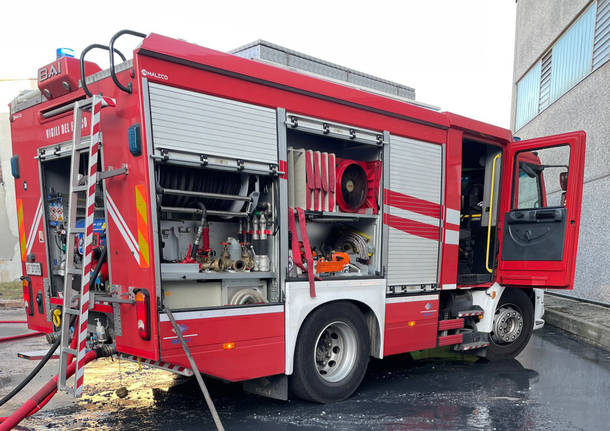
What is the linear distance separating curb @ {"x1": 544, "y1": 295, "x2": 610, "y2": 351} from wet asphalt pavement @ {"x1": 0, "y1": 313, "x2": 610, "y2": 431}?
1299 mm

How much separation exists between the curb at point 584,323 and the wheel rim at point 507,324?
1.81m

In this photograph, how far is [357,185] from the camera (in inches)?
202

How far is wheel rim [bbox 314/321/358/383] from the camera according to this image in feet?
15.5

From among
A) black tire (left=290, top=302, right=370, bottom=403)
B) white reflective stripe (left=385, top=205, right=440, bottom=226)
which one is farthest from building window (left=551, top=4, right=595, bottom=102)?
black tire (left=290, top=302, right=370, bottom=403)

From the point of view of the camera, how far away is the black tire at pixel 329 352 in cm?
442

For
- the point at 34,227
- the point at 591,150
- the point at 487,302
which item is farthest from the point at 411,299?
the point at 591,150

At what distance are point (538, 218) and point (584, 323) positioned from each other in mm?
3299

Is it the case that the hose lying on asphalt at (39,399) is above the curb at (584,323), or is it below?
above

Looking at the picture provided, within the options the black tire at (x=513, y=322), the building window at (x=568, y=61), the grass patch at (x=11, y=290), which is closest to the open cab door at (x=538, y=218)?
the black tire at (x=513, y=322)

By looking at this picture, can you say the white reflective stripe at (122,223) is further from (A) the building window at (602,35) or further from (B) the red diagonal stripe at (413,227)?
(A) the building window at (602,35)

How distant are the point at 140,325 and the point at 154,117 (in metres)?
1.54

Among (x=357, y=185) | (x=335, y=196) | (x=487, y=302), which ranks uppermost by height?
(x=357, y=185)

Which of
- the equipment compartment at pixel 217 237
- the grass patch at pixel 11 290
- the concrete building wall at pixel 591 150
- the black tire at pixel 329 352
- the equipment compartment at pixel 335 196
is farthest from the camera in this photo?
the grass patch at pixel 11 290

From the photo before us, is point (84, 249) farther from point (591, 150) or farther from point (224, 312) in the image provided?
point (591, 150)
